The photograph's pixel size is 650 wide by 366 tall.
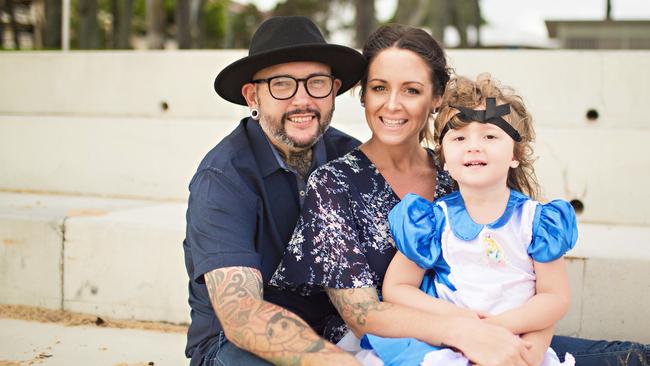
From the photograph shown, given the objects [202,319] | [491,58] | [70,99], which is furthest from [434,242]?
[70,99]

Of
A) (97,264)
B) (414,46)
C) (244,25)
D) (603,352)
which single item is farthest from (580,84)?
(244,25)

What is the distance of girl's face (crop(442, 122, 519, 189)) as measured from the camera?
6.98 ft

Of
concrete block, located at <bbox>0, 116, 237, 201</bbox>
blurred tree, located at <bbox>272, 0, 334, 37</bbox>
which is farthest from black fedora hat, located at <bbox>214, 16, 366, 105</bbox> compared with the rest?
blurred tree, located at <bbox>272, 0, 334, 37</bbox>

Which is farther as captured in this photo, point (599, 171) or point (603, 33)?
point (603, 33)

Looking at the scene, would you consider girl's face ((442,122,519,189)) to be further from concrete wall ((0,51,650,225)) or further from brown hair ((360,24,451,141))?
concrete wall ((0,51,650,225))

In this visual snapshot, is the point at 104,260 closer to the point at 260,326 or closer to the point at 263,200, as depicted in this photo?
the point at 263,200

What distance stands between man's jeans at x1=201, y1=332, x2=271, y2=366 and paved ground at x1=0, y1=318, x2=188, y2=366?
0.91 meters

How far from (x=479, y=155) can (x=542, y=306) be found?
470mm

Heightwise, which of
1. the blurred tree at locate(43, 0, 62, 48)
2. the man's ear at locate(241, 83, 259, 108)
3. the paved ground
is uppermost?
the blurred tree at locate(43, 0, 62, 48)

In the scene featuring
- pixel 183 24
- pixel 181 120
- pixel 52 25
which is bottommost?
pixel 181 120

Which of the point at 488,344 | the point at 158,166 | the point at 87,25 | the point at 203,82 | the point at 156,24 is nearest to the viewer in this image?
the point at 488,344

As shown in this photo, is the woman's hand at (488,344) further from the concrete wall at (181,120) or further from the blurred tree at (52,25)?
the blurred tree at (52,25)

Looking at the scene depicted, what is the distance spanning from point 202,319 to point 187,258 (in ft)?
0.70

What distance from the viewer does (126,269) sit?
147 inches
